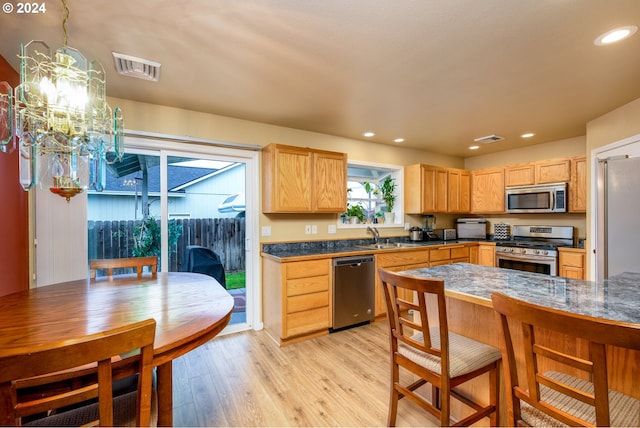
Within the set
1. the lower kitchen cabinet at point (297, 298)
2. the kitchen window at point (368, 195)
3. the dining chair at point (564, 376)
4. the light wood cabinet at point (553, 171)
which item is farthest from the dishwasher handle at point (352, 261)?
the light wood cabinet at point (553, 171)

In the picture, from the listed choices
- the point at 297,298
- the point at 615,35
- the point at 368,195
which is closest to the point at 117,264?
the point at 297,298

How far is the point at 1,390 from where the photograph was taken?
0.66 m

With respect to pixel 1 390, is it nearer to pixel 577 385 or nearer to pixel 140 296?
pixel 140 296

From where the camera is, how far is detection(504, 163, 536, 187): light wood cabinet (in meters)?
4.31

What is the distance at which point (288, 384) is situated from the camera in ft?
7.05

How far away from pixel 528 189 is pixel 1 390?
551 centimetres

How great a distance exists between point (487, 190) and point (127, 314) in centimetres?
535

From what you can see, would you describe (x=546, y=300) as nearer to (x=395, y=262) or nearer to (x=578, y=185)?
(x=395, y=262)

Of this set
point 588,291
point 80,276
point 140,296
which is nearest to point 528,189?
point 588,291

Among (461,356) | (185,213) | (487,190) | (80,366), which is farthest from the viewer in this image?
(487,190)

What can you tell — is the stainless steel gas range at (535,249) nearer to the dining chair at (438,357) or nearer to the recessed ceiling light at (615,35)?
the recessed ceiling light at (615,35)

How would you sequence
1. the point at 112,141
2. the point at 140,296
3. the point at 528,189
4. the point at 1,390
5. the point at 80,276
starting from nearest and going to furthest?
the point at 1,390
the point at 140,296
the point at 112,141
the point at 80,276
the point at 528,189

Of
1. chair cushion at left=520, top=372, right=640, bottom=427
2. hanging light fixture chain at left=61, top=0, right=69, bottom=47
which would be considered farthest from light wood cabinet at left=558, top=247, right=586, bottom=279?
hanging light fixture chain at left=61, top=0, right=69, bottom=47

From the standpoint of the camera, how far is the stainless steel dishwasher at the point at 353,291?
122 inches
